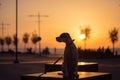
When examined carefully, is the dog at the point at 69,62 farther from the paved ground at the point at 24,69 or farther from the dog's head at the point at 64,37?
the paved ground at the point at 24,69

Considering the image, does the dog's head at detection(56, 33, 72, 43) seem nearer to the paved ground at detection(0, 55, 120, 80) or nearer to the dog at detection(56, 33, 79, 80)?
the dog at detection(56, 33, 79, 80)

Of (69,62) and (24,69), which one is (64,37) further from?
(24,69)

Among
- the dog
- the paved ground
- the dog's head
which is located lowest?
the paved ground

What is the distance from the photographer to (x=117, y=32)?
89.8 metres

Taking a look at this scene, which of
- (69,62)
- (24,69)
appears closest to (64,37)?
(69,62)

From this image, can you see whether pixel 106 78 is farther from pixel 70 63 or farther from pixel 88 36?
pixel 88 36

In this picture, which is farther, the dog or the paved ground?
the paved ground

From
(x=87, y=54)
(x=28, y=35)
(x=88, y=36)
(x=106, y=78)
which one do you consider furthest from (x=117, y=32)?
(x=106, y=78)

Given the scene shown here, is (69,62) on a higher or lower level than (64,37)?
lower

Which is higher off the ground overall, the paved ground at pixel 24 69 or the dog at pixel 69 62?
the dog at pixel 69 62

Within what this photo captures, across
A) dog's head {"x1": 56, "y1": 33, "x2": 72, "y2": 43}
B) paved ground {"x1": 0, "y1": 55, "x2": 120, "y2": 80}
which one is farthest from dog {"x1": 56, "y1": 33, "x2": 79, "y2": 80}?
paved ground {"x1": 0, "y1": 55, "x2": 120, "y2": 80}

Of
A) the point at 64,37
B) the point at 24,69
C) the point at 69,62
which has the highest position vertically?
the point at 64,37

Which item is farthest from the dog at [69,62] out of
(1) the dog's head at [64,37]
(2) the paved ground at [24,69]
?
(2) the paved ground at [24,69]

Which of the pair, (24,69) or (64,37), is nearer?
(64,37)
